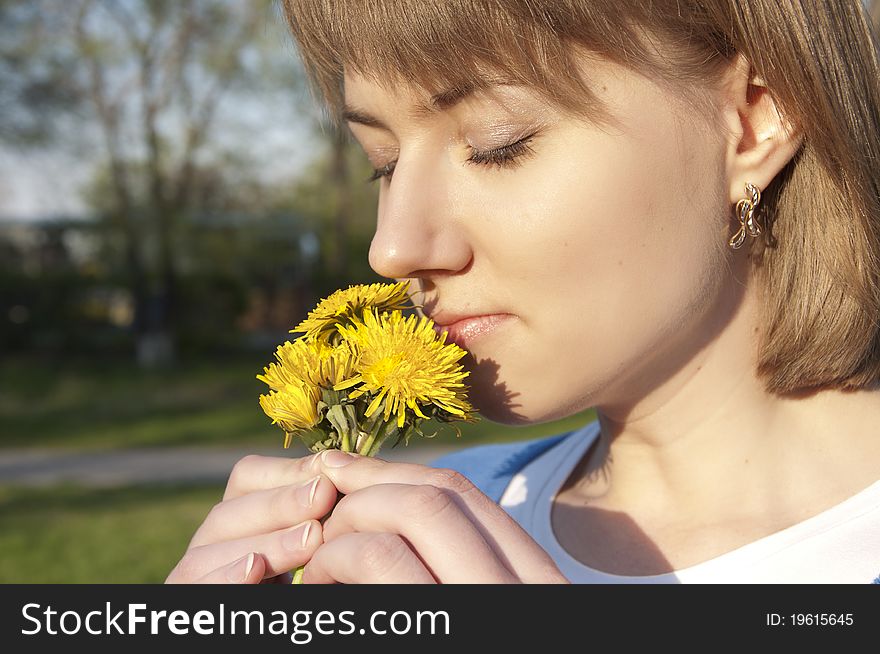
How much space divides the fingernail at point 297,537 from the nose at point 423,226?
1.63ft

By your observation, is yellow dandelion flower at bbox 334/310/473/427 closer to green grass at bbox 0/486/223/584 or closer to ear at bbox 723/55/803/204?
ear at bbox 723/55/803/204

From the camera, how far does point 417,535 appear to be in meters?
1.32

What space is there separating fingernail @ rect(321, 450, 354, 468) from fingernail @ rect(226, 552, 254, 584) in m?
0.20

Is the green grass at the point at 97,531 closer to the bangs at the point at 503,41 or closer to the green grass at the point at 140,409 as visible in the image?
the green grass at the point at 140,409

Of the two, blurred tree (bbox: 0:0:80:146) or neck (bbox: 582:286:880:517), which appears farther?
blurred tree (bbox: 0:0:80:146)

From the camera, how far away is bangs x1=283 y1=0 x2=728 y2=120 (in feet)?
5.14

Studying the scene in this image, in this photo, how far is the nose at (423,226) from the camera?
165 cm

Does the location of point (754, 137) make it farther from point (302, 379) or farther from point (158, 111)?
point (158, 111)

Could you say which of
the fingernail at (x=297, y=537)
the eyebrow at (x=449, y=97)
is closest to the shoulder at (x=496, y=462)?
the fingernail at (x=297, y=537)

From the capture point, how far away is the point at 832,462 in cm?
187

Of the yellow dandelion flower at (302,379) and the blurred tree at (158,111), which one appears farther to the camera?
the blurred tree at (158,111)

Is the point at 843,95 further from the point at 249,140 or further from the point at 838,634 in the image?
the point at 249,140

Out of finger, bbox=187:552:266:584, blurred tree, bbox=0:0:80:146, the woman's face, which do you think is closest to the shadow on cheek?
the woman's face

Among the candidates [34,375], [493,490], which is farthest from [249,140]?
[493,490]
